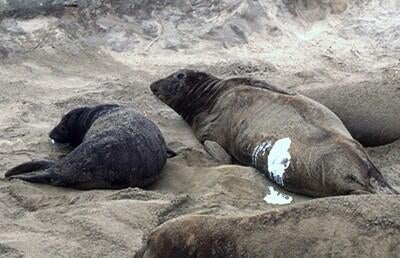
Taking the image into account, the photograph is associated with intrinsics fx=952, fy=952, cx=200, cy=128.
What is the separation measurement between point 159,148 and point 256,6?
402cm

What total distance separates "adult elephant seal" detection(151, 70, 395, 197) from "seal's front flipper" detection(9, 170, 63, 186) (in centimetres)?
140

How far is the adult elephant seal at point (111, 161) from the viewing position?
573 cm

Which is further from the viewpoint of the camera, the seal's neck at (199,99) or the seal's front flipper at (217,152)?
the seal's neck at (199,99)

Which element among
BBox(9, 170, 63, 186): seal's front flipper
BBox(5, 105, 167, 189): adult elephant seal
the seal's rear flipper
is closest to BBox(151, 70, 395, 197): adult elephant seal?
the seal's rear flipper

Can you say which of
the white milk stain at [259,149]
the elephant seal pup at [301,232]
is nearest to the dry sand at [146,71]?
the white milk stain at [259,149]

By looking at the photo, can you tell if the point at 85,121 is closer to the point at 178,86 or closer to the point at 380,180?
the point at 178,86

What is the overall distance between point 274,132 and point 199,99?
1.51 meters

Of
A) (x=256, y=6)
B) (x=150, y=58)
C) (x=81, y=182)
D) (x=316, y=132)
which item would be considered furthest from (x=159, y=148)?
(x=256, y=6)

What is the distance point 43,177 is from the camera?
5691 millimetres

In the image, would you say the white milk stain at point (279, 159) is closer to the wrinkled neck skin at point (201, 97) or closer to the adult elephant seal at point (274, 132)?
the adult elephant seal at point (274, 132)

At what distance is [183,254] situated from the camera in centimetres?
386

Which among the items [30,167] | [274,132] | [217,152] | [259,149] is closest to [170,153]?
[217,152]

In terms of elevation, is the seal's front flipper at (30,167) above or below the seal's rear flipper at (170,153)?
above

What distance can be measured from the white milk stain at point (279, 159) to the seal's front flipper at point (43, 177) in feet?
4.55
